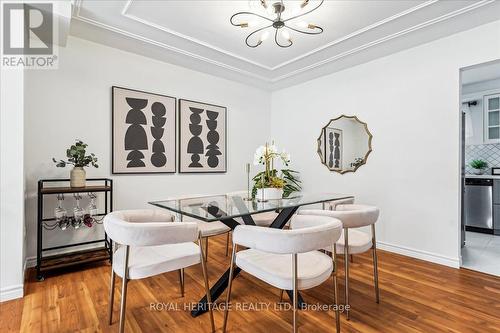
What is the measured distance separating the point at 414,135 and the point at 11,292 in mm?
4221

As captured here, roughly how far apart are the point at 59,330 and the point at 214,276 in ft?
4.10

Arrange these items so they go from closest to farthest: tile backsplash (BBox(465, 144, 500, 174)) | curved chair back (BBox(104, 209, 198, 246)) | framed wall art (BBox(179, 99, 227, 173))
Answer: curved chair back (BBox(104, 209, 198, 246)), framed wall art (BBox(179, 99, 227, 173)), tile backsplash (BBox(465, 144, 500, 174))

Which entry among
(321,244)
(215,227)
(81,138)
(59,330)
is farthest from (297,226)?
(81,138)

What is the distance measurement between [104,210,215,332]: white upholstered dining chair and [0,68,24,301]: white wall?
989 mm

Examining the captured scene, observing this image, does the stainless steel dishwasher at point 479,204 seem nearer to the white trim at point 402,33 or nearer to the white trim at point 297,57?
the white trim at point 402,33

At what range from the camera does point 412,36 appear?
9.46 feet

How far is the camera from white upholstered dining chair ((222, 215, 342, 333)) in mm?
1342

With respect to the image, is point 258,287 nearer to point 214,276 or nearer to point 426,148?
point 214,276

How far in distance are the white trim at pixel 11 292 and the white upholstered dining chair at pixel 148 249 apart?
969mm

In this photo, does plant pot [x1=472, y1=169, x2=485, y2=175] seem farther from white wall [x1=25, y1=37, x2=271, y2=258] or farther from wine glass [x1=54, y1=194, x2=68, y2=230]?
wine glass [x1=54, y1=194, x2=68, y2=230]

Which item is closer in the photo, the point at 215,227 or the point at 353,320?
the point at 353,320

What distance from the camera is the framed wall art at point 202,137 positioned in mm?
3785

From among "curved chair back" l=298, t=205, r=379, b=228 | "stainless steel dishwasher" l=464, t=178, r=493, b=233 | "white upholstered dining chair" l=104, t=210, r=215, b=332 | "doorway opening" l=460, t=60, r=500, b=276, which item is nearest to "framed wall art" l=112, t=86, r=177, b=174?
"white upholstered dining chair" l=104, t=210, r=215, b=332

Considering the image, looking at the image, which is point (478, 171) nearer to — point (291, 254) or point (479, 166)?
point (479, 166)
